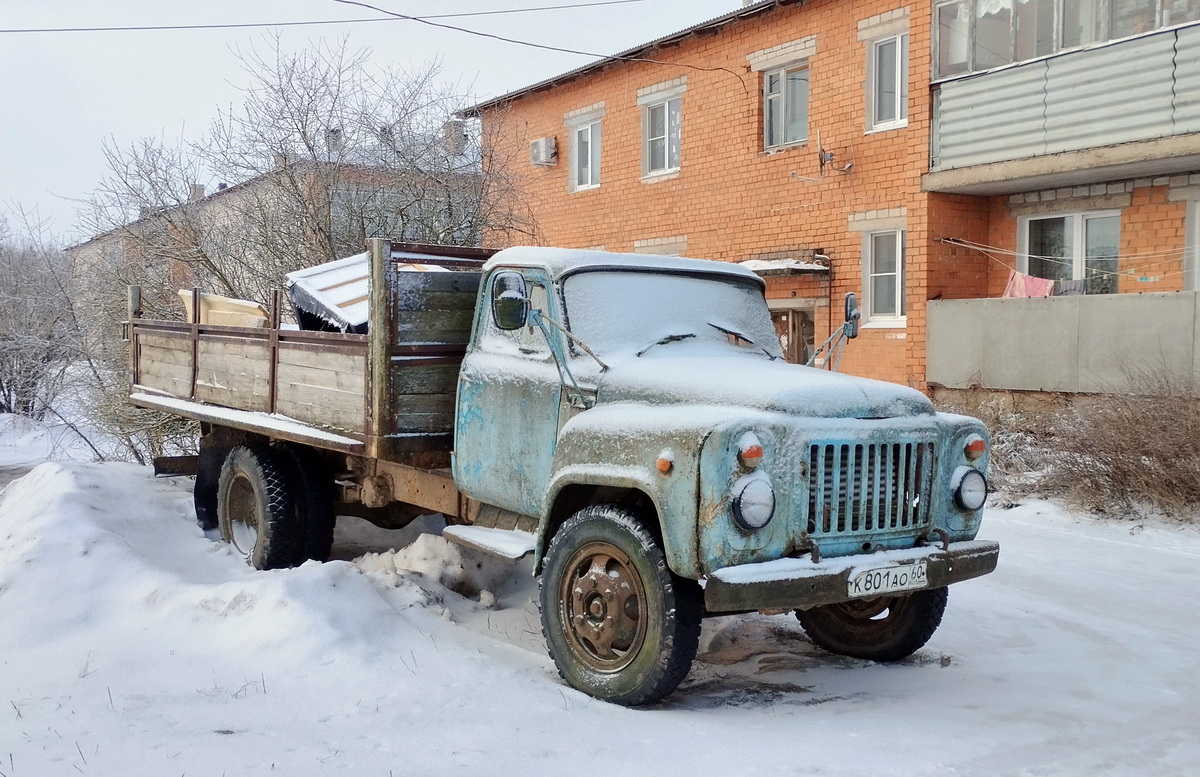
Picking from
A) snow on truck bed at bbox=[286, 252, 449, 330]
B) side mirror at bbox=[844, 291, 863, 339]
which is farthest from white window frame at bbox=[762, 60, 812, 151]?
side mirror at bbox=[844, 291, 863, 339]

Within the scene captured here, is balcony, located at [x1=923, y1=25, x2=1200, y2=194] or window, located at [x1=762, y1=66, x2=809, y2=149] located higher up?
window, located at [x1=762, y1=66, x2=809, y2=149]

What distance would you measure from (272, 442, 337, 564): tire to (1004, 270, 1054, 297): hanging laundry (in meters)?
8.90

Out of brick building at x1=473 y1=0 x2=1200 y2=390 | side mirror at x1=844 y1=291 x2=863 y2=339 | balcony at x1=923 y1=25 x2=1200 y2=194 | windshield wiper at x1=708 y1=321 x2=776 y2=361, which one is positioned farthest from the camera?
brick building at x1=473 y1=0 x2=1200 y2=390

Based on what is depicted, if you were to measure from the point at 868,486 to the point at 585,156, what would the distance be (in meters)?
15.2

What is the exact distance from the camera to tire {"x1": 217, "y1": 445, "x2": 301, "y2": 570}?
654cm

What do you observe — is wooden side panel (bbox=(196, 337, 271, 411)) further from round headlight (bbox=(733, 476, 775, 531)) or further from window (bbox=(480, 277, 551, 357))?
round headlight (bbox=(733, 476, 775, 531))

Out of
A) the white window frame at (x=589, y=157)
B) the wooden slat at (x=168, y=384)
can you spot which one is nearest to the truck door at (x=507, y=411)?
the wooden slat at (x=168, y=384)

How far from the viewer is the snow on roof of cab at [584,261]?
16.8ft

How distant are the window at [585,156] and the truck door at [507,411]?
13249 millimetres

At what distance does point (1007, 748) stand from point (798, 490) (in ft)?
3.97

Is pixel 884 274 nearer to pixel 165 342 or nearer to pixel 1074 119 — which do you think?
pixel 1074 119

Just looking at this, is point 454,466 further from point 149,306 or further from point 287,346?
point 149,306

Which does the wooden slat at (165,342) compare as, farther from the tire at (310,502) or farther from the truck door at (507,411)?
the truck door at (507,411)

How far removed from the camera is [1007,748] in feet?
12.3
